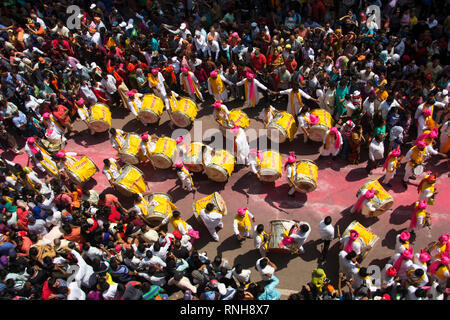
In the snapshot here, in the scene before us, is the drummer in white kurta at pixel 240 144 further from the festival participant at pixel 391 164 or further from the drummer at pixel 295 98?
the festival participant at pixel 391 164

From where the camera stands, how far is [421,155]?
364 inches

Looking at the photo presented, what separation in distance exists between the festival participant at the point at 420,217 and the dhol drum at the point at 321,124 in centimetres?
308

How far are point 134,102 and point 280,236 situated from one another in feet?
20.3

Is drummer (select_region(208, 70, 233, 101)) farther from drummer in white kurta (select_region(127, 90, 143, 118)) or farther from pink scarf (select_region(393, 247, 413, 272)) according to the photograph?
pink scarf (select_region(393, 247, 413, 272))

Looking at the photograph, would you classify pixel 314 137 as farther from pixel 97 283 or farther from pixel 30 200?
pixel 30 200

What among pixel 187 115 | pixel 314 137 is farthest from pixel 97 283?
pixel 314 137

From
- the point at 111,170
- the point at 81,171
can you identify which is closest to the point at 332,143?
the point at 111,170

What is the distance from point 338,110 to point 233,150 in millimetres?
3212

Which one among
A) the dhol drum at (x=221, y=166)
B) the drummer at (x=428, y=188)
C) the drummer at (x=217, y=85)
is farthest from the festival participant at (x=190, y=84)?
the drummer at (x=428, y=188)

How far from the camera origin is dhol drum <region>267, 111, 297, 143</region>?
10.6m

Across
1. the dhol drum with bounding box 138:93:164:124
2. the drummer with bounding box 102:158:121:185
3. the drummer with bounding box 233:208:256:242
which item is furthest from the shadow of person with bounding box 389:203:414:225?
the dhol drum with bounding box 138:93:164:124

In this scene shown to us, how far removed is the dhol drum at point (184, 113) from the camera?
11508 mm

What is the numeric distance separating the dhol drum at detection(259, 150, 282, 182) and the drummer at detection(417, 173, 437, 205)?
126 inches

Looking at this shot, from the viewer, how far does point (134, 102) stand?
468 inches
